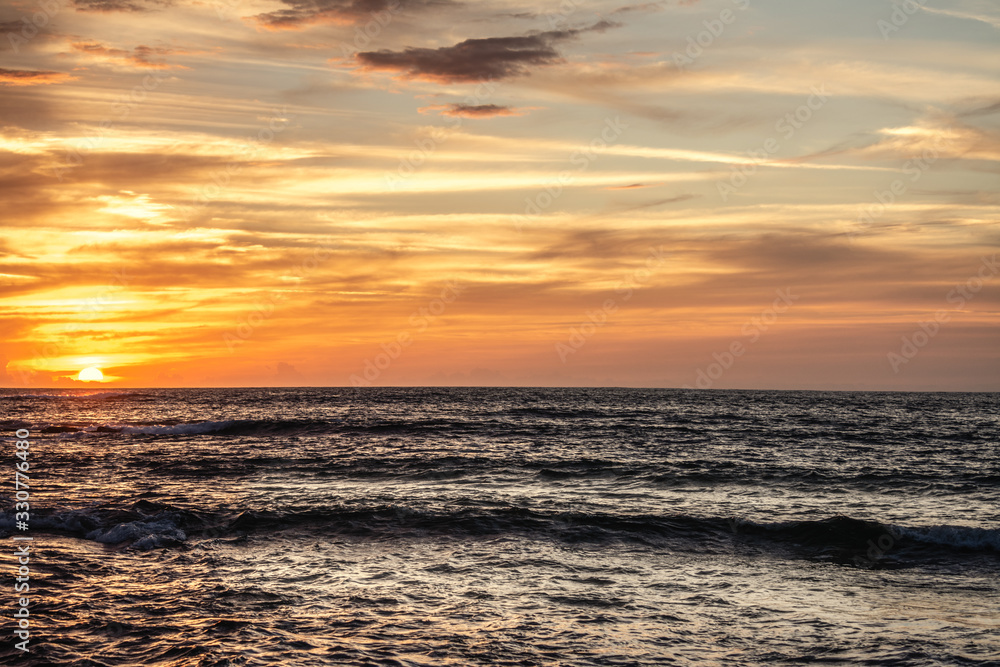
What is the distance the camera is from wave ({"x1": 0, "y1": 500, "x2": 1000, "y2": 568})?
17.9 metres

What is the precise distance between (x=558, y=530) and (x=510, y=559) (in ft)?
11.4

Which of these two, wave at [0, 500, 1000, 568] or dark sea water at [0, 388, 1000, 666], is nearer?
dark sea water at [0, 388, 1000, 666]

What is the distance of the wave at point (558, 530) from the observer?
58.8ft

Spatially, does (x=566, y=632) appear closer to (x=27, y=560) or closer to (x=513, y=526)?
(x=513, y=526)

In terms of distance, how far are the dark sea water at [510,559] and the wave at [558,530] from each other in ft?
0.33

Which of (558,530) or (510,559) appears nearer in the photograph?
(510,559)

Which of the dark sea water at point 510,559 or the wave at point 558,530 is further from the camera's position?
the wave at point 558,530

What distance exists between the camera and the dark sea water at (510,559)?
1089 centimetres

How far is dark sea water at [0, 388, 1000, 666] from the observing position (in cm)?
1089

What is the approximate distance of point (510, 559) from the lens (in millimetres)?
16484

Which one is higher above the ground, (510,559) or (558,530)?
(510,559)

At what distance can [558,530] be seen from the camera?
1967cm

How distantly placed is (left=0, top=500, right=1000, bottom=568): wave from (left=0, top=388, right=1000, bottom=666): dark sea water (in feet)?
0.33

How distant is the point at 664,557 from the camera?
17109 millimetres
